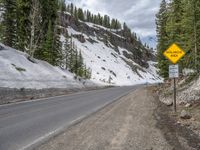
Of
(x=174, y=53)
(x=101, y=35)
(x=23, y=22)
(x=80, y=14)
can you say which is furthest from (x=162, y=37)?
(x=80, y=14)

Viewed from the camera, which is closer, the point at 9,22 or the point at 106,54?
the point at 9,22

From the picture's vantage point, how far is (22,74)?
102 ft

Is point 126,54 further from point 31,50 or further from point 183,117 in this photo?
point 183,117

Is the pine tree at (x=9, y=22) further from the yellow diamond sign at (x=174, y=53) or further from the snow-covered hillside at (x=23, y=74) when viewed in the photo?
the yellow diamond sign at (x=174, y=53)

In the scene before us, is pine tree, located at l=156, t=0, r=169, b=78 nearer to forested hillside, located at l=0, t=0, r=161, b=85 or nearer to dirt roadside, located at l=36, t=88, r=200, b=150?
forested hillside, located at l=0, t=0, r=161, b=85

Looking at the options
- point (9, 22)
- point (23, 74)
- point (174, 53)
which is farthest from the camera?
point (9, 22)

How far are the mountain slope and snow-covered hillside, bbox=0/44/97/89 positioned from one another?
210 ft

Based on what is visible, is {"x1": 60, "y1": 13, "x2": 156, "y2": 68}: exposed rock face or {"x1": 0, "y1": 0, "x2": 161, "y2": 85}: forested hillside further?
{"x1": 60, "y1": 13, "x2": 156, "y2": 68}: exposed rock face

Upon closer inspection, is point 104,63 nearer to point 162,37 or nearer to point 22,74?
point 162,37

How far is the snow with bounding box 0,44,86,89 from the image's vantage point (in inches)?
1093

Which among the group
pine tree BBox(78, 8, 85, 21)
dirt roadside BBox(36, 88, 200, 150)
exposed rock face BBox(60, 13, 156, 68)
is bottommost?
dirt roadside BBox(36, 88, 200, 150)

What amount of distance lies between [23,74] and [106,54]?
121795mm

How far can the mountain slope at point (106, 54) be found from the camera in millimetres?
123062

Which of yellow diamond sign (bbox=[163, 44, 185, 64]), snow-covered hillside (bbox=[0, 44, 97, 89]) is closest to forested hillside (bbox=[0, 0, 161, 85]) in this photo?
snow-covered hillside (bbox=[0, 44, 97, 89])
